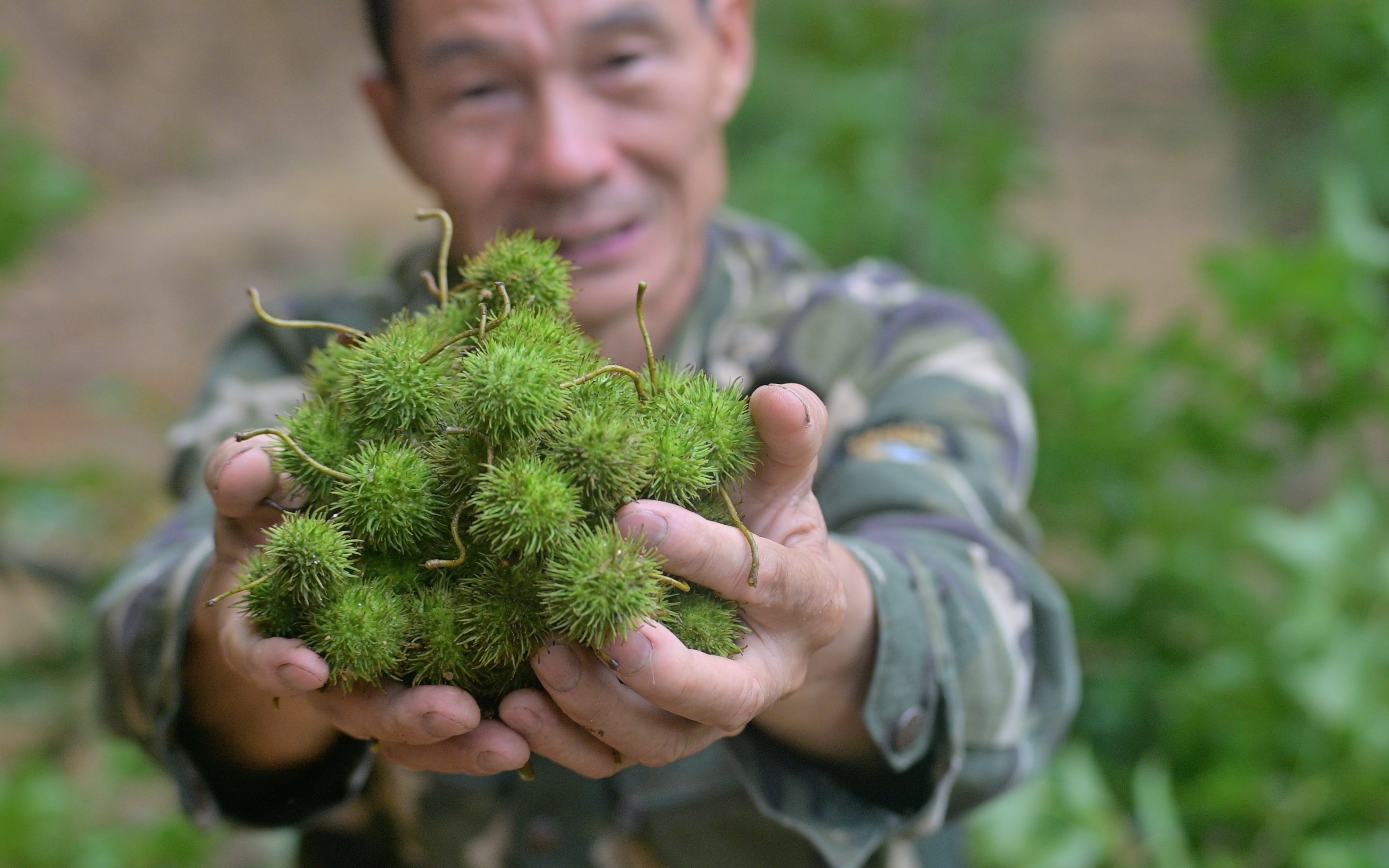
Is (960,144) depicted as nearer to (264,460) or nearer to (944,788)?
(944,788)

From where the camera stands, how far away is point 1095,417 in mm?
2594

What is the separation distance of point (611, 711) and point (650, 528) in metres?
0.16

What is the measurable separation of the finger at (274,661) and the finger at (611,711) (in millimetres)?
164

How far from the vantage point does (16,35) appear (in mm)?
5594

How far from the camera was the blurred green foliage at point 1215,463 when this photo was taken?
2.15 metres

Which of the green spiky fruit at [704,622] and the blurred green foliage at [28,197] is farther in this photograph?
the blurred green foliage at [28,197]

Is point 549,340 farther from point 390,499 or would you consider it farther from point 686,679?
point 686,679

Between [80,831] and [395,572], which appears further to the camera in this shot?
[80,831]

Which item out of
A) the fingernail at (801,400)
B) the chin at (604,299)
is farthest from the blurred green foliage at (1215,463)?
the fingernail at (801,400)

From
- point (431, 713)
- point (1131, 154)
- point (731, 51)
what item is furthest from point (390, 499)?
point (1131, 154)

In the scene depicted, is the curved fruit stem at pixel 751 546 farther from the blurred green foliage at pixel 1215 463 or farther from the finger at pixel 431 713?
the blurred green foliage at pixel 1215 463

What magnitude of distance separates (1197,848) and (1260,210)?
6.99 ft

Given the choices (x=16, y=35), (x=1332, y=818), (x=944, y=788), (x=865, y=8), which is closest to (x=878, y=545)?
(x=944, y=788)

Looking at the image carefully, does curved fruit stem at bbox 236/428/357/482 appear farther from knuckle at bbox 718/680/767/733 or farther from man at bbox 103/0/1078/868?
knuckle at bbox 718/680/767/733
